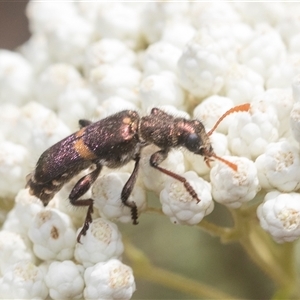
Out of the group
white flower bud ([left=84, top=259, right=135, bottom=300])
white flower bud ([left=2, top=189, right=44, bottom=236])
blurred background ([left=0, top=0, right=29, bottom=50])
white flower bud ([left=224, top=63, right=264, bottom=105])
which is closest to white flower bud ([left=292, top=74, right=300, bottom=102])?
white flower bud ([left=224, top=63, right=264, bottom=105])

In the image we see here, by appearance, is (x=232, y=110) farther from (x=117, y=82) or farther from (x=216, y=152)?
(x=117, y=82)

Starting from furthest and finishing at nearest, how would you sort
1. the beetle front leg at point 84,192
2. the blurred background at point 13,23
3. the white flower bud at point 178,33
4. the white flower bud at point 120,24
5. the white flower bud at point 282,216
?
the blurred background at point 13,23, the white flower bud at point 120,24, the white flower bud at point 178,33, the beetle front leg at point 84,192, the white flower bud at point 282,216

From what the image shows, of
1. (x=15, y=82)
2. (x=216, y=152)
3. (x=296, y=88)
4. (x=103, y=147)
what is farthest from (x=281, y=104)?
(x=15, y=82)

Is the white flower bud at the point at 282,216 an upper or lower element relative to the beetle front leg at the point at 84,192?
upper

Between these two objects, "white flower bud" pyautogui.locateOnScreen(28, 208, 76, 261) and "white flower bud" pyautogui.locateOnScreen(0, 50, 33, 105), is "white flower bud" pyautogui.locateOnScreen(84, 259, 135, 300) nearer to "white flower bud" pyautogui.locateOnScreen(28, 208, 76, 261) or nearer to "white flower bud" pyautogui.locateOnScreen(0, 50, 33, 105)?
"white flower bud" pyautogui.locateOnScreen(28, 208, 76, 261)

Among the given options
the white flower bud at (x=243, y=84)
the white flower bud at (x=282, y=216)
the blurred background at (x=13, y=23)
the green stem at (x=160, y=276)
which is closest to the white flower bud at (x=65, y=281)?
the green stem at (x=160, y=276)

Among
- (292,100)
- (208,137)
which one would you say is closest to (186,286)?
(208,137)

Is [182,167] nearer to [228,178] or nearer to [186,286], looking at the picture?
[228,178]

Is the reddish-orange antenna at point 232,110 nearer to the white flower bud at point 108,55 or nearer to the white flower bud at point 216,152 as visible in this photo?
the white flower bud at point 216,152
